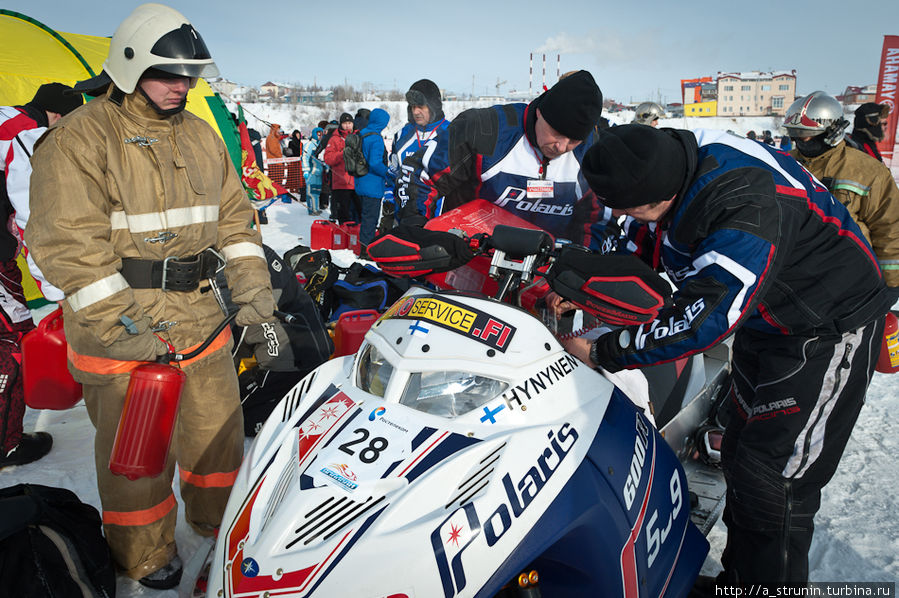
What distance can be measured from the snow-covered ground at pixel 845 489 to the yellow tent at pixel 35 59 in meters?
3.15

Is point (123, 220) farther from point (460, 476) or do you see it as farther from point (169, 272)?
point (460, 476)

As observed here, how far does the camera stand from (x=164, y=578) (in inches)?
99.1

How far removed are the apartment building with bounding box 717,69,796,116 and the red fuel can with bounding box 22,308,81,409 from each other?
71655mm

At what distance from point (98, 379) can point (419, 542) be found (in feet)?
5.67

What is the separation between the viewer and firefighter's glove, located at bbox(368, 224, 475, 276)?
2.01 metres

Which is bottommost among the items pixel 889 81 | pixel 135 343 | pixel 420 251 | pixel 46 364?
pixel 46 364

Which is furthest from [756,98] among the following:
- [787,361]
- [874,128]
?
[787,361]

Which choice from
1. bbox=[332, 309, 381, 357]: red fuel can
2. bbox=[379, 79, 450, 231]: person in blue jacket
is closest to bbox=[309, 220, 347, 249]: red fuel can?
bbox=[379, 79, 450, 231]: person in blue jacket

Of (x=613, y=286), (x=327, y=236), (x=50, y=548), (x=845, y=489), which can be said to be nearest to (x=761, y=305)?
(x=613, y=286)

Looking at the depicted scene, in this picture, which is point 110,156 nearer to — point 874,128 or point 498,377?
point 498,377

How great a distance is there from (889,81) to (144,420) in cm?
1516

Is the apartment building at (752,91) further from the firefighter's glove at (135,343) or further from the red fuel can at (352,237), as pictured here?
the firefighter's glove at (135,343)

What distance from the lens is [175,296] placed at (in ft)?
8.09

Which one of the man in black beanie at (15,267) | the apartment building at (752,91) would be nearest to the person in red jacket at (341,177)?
the man in black beanie at (15,267)
